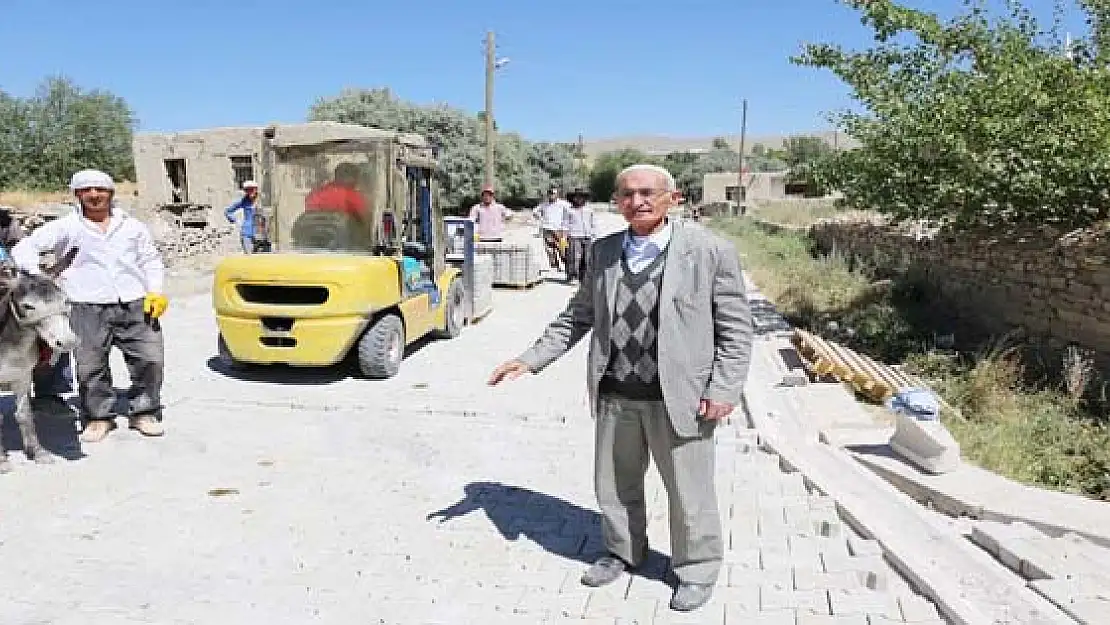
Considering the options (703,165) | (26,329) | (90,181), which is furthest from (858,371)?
(703,165)

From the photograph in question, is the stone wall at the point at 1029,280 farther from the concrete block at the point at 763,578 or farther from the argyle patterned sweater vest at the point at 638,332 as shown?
the argyle patterned sweater vest at the point at 638,332

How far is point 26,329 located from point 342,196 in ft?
10.8

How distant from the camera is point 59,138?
38344mm

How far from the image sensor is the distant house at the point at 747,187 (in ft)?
164

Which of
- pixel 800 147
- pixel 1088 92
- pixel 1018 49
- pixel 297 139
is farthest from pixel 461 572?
pixel 800 147

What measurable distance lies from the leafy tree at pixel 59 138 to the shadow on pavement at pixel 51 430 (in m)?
36.2

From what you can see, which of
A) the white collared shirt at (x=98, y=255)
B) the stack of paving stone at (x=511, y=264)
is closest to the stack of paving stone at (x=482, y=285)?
the stack of paving stone at (x=511, y=264)

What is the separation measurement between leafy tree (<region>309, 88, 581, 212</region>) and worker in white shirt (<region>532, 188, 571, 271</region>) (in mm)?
20894

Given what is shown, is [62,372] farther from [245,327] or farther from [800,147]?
[800,147]

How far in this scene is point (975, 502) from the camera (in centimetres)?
473

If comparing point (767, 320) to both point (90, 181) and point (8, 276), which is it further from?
point (8, 276)

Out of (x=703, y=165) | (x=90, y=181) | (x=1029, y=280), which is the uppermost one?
(x=703, y=165)

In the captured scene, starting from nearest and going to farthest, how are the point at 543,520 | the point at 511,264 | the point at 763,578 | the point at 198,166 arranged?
the point at 763,578, the point at 543,520, the point at 511,264, the point at 198,166

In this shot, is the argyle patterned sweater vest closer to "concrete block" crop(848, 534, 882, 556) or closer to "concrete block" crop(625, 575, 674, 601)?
"concrete block" crop(625, 575, 674, 601)
